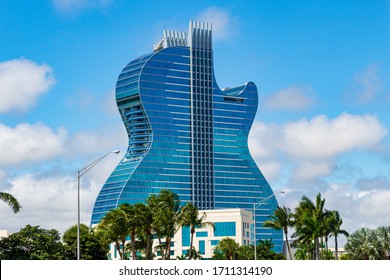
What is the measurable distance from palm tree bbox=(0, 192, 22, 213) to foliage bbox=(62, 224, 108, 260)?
33051mm

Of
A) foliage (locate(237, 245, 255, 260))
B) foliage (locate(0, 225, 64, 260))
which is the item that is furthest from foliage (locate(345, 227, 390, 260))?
foliage (locate(0, 225, 64, 260))

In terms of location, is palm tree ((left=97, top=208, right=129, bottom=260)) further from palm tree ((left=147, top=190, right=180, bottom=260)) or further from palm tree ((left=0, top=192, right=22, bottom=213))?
palm tree ((left=0, top=192, right=22, bottom=213))

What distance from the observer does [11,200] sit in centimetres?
6806

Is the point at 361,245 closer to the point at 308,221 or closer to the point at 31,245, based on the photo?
the point at 308,221

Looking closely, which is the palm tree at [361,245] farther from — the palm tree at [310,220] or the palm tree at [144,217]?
the palm tree at [144,217]

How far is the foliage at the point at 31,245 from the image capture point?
8594 cm

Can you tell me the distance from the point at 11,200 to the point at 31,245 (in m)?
21.7

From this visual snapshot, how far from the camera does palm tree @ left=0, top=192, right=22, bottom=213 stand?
67312 millimetres
